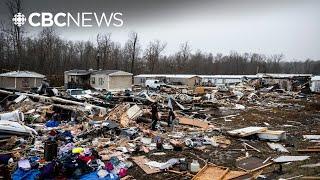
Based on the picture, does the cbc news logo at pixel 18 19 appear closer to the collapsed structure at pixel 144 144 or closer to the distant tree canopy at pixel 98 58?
the distant tree canopy at pixel 98 58

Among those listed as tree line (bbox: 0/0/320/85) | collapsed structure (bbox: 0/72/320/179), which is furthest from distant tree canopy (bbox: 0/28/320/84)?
collapsed structure (bbox: 0/72/320/179)

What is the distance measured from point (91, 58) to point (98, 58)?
87.8 feet

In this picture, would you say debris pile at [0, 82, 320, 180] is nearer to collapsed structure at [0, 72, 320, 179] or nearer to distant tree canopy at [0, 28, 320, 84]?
collapsed structure at [0, 72, 320, 179]

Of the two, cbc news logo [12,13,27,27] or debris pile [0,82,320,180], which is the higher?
cbc news logo [12,13,27,27]

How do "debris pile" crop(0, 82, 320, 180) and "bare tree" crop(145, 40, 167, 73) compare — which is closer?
"debris pile" crop(0, 82, 320, 180)

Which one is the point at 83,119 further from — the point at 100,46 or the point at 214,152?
the point at 100,46

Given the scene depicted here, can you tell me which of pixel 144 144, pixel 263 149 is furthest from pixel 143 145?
pixel 263 149

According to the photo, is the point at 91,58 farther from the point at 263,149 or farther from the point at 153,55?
the point at 263,149

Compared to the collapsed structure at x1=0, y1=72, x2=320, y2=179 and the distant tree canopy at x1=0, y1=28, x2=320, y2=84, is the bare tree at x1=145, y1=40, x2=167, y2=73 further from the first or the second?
the collapsed structure at x1=0, y1=72, x2=320, y2=179

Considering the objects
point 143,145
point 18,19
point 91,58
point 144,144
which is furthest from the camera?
point 91,58

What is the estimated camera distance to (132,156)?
12008mm

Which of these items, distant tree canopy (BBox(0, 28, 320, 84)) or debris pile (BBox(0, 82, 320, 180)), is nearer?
debris pile (BBox(0, 82, 320, 180))

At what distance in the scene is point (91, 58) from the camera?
283ft

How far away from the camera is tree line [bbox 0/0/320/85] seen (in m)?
63.3
